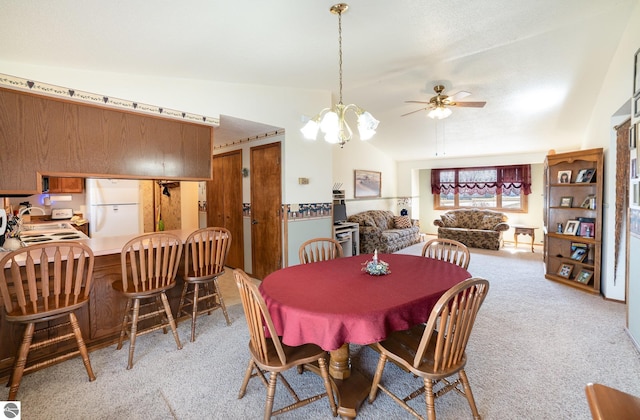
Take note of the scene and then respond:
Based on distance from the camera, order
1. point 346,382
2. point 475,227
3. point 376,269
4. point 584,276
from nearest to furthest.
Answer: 1. point 346,382
2. point 376,269
3. point 584,276
4. point 475,227

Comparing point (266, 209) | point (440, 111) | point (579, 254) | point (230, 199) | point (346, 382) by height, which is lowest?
point (346, 382)

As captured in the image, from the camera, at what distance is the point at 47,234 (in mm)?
3217

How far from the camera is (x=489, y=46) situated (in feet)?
9.78

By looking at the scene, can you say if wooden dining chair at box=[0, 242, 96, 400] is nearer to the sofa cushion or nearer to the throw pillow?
the throw pillow

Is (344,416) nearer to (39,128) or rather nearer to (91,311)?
(91,311)

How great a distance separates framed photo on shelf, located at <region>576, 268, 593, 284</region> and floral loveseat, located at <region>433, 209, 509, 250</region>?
241cm

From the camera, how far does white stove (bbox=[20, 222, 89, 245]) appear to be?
9.29 feet

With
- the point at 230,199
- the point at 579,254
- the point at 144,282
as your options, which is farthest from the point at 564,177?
the point at 144,282

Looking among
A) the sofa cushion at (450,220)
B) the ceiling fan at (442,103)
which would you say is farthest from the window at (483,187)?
→ the ceiling fan at (442,103)

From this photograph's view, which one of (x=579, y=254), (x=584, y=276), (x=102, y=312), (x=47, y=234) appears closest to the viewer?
(x=102, y=312)

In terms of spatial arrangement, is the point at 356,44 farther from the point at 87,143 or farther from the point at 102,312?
the point at 102,312

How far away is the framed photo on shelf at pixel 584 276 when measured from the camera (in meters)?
3.80

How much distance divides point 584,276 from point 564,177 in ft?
4.50

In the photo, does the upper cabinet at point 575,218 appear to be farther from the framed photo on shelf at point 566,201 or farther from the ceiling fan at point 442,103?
the ceiling fan at point 442,103
